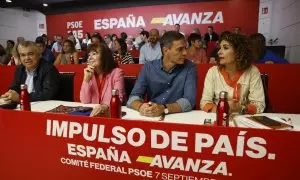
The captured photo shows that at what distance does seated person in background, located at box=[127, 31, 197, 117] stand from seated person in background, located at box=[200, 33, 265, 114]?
0.54 feet

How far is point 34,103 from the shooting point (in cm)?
230

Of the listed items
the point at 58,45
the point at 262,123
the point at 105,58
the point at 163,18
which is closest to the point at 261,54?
the point at 105,58

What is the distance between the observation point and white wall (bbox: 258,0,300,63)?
20.8ft

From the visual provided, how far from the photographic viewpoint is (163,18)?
1150 cm

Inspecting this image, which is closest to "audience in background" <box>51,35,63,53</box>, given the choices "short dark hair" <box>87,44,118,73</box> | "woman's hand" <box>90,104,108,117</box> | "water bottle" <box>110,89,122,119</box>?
"short dark hair" <box>87,44,118,73</box>

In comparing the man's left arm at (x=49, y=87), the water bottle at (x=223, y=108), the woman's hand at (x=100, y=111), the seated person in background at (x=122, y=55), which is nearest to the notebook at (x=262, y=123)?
the water bottle at (x=223, y=108)

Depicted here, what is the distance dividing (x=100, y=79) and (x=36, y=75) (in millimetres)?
743

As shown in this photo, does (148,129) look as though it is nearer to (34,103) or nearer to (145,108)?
(145,108)

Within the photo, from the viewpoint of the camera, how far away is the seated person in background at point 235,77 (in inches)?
80.7

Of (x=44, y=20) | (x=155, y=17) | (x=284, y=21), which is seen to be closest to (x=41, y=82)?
(x=284, y=21)

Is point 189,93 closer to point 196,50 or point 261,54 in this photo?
point 261,54

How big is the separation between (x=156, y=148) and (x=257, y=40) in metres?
3.13

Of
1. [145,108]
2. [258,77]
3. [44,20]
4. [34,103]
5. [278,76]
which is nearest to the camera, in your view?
[145,108]

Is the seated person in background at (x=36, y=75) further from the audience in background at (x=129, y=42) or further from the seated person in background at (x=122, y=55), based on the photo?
the audience in background at (x=129, y=42)
